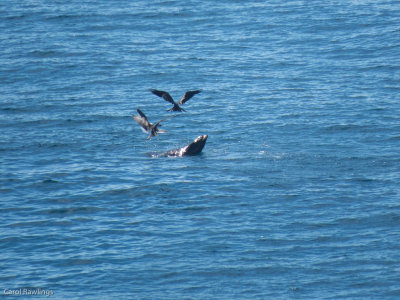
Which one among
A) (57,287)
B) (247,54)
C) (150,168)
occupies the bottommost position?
(247,54)

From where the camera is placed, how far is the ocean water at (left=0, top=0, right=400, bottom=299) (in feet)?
61.6

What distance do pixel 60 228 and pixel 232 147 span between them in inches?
322

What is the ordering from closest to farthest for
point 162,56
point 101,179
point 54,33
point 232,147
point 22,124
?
point 101,179 → point 232,147 → point 22,124 → point 162,56 → point 54,33

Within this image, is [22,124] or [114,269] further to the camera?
[22,124]

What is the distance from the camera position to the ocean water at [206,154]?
18.8 metres

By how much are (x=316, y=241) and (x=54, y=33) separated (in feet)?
91.3

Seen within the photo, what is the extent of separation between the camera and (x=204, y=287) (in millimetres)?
18000

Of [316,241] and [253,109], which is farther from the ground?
[316,241]

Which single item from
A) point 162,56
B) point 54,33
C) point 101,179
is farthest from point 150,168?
point 54,33

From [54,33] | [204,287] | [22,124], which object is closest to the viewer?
[204,287]

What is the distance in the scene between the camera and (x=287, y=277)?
18297 millimetres

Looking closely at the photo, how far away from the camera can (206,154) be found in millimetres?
27188

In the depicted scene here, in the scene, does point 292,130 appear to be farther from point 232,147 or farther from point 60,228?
point 60,228

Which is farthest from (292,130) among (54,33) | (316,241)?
(54,33)
